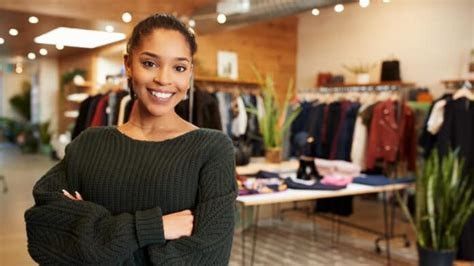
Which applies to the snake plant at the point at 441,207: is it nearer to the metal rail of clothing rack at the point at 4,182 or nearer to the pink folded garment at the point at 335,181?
the pink folded garment at the point at 335,181

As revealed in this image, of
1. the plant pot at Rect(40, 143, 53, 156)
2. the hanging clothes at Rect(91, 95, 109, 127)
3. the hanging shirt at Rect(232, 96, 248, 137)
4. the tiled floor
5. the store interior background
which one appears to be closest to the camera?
the tiled floor

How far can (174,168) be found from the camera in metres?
1.06

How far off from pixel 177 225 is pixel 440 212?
8.15 ft

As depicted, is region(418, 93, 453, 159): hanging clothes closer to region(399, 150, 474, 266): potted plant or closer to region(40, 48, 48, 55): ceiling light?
region(399, 150, 474, 266): potted plant

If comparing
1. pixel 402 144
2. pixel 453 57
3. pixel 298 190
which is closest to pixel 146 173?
pixel 298 190

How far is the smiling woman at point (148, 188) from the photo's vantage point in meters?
1.00

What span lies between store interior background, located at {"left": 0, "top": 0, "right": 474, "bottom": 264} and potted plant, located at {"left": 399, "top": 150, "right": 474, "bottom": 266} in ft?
4.61

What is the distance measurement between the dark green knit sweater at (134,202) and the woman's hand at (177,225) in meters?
0.01

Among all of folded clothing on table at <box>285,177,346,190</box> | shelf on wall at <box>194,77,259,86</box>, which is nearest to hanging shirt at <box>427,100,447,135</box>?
folded clothing on table at <box>285,177,346,190</box>

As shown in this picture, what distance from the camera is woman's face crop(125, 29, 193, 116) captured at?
106cm

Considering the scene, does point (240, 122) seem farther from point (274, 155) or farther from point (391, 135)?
point (391, 135)

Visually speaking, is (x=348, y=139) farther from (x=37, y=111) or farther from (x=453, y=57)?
(x=37, y=111)

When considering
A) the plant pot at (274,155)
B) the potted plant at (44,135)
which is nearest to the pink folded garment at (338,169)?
the plant pot at (274,155)

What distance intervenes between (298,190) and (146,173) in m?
1.98
